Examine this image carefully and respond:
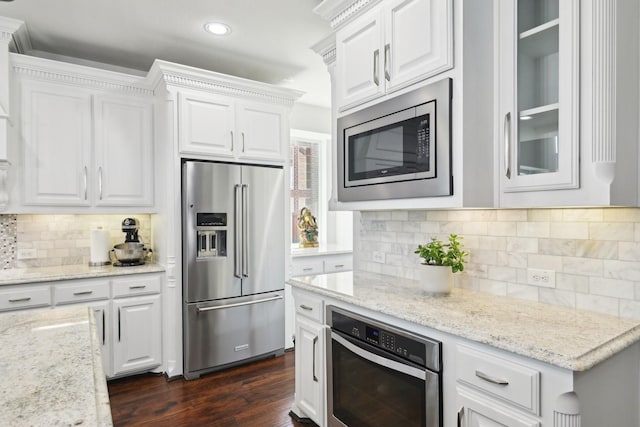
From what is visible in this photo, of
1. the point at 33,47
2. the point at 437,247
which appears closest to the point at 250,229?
the point at 437,247

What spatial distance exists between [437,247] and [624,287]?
2.44 feet

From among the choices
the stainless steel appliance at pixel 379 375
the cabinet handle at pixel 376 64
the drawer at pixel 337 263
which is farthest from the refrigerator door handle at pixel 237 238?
the cabinet handle at pixel 376 64

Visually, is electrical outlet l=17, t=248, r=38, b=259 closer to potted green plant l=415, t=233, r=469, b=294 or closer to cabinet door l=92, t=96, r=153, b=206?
cabinet door l=92, t=96, r=153, b=206

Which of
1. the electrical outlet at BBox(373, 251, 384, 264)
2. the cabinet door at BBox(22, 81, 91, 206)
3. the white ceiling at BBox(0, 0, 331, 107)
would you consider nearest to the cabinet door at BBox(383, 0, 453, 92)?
the white ceiling at BBox(0, 0, 331, 107)

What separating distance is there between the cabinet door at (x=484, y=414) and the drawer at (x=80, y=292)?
8.64 ft

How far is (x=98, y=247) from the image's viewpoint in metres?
3.21

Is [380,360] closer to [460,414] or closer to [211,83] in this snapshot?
[460,414]

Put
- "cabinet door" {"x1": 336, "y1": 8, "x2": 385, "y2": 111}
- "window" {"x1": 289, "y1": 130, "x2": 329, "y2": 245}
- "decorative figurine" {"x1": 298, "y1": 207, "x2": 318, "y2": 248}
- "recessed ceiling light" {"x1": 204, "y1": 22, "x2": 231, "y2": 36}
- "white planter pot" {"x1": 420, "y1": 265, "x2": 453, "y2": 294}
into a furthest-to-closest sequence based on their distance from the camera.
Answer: "window" {"x1": 289, "y1": 130, "x2": 329, "y2": 245}
"decorative figurine" {"x1": 298, "y1": 207, "x2": 318, "y2": 248}
"recessed ceiling light" {"x1": 204, "y1": 22, "x2": 231, "y2": 36}
"cabinet door" {"x1": 336, "y1": 8, "x2": 385, "y2": 111}
"white planter pot" {"x1": 420, "y1": 265, "x2": 453, "y2": 294}

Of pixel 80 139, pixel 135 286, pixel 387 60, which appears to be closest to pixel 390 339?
pixel 387 60

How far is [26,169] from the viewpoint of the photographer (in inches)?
112

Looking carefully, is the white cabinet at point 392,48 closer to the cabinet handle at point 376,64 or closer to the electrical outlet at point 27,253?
the cabinet handle at point 376,64

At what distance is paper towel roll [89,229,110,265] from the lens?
3.19 meters

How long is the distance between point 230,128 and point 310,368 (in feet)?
6.90

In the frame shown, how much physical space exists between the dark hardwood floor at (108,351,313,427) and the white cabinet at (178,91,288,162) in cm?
184
